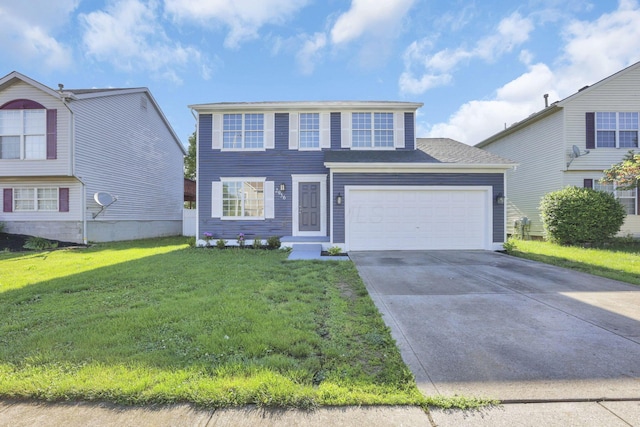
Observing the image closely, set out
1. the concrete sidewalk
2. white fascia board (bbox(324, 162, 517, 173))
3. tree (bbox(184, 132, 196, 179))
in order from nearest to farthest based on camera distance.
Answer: the concrete sidewalk
white fascia board (bbox(324, 162, 517, 173))
tree (bbox(184, 132, 196, 179))

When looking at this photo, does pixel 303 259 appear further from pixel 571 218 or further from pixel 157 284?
pixel 571 218

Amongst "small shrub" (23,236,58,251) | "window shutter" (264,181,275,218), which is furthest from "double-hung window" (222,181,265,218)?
"small shrub" (23,236,58,251)

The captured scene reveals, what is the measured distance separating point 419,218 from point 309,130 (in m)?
5.47

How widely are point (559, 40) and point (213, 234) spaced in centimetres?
1508

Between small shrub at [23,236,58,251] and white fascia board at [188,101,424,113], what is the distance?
8255 millimetres

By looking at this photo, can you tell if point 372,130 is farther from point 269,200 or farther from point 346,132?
point 269,200

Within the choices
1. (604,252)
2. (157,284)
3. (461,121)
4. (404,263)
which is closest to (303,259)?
(404,263)

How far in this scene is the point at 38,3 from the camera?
9727 mm

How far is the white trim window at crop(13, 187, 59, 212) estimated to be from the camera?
12398mm

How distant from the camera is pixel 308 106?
35.9 feet

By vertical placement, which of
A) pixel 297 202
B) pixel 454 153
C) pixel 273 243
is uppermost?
pixel 454 153

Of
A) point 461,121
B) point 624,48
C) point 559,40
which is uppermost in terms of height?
point 461,121

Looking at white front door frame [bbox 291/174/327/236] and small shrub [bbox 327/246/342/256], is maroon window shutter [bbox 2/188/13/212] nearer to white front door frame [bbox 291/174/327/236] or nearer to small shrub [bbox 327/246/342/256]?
white front door frame [bbox 291/174/327/236]

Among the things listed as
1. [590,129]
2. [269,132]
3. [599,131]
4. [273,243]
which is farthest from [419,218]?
[599,131]
